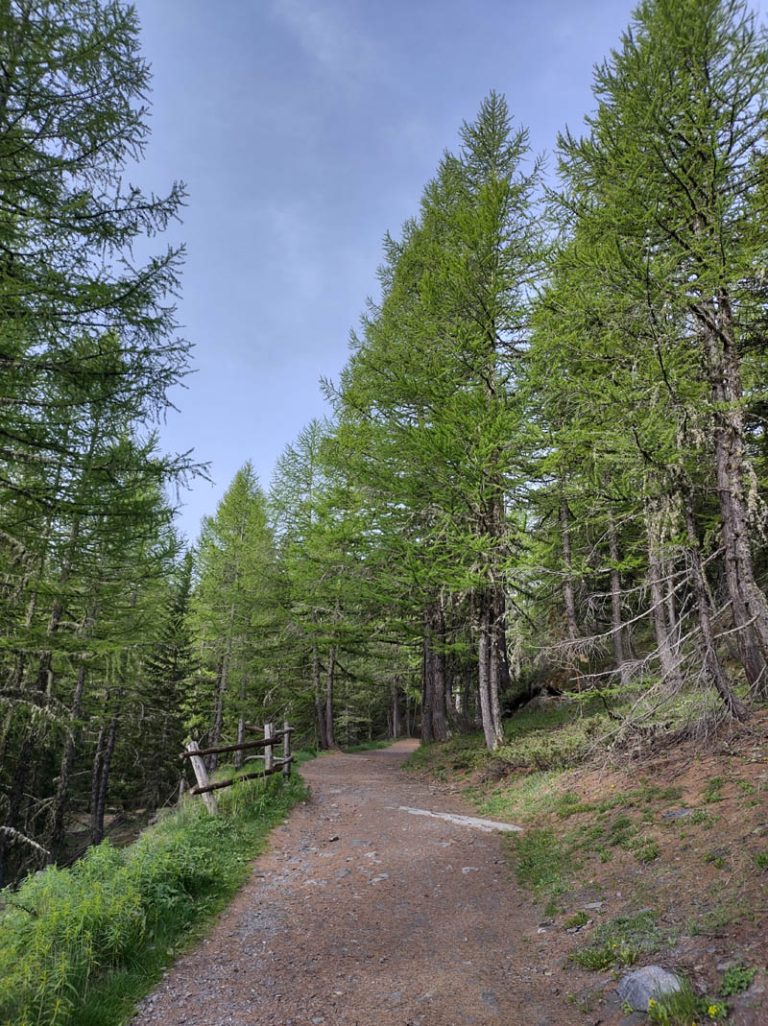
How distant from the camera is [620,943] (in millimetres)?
4465

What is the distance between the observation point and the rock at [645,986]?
359cm

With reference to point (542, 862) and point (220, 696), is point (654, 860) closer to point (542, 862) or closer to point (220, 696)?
point (542, 862)

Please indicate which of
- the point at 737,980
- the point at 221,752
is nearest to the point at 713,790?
the point at 737,980

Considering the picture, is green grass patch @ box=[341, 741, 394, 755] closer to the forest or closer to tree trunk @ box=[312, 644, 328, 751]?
tree trunk @ box=[312, 644, 328, 751]

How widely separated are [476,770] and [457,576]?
16.4 feet

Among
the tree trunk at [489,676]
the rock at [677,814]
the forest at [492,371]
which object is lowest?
the rock at [677,814]

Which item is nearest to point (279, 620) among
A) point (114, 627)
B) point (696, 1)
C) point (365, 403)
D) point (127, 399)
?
point (114, 627)

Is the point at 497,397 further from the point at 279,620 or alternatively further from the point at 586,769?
the point at 279,620

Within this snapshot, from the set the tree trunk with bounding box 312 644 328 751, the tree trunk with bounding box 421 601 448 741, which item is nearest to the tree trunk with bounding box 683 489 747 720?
the tree trunk with bounding box 421 601 448 741

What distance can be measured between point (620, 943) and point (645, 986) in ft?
2.82

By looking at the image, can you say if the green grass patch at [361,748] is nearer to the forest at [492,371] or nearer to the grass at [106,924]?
the forest at [492,371]

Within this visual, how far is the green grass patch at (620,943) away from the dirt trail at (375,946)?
1.11ft

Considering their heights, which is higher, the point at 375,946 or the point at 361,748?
the point at 375,946

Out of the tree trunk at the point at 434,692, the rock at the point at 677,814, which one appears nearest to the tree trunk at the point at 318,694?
the tree trunk at the point at 434,692
